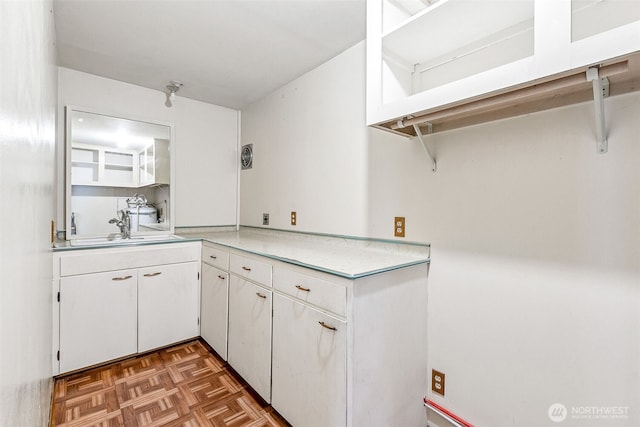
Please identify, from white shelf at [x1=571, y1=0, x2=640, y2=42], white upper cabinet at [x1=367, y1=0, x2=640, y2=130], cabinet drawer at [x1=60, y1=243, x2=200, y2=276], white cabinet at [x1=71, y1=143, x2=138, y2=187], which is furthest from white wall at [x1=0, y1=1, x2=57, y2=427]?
white cabinet at [x1=71, y1=143, x2=138, y2=187]

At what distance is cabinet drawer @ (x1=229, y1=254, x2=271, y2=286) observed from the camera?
5.42ft

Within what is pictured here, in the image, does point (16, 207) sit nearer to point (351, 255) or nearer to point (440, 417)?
point (351, 255)

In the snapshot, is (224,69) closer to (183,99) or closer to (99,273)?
(183,99)

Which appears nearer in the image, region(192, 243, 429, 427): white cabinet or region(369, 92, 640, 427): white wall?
region(369, 92, 640, 427): white wall

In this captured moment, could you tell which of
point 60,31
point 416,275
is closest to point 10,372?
point 416,275

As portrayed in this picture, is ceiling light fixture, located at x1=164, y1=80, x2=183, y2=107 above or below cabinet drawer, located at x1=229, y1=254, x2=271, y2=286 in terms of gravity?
above

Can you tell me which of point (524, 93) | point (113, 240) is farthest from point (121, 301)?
point (524, 93)

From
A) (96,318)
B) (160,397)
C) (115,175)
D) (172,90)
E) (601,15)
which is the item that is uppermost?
(172,90)

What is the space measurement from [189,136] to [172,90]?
0.43m

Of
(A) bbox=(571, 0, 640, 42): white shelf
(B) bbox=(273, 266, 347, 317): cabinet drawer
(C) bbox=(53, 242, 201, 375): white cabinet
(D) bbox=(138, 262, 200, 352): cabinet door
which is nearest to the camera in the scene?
(A) bbox=(571, 0, 640, 42): white shelf

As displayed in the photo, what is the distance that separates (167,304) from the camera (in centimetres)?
230

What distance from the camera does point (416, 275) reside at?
1495mm

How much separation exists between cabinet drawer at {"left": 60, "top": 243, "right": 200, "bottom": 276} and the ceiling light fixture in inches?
54.5

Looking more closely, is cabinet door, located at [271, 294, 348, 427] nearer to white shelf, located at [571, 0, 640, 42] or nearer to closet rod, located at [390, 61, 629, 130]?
closet rod, located at [390, 61, 629, 130]
